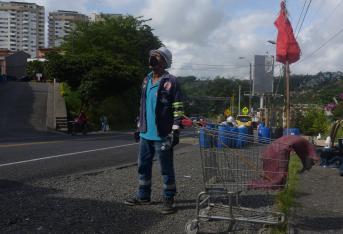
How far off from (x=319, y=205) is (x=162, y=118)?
8.41 feet

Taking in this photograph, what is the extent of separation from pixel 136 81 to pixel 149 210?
139ft

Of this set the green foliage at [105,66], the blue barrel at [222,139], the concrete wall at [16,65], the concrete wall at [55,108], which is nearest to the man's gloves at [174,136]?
the blue barrel at [222,139]

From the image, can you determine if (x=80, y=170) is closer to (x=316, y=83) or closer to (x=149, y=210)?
(x=149, y=210)

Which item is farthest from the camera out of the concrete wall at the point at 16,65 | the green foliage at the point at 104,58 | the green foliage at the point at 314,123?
the concrete wall at the point at 16,65

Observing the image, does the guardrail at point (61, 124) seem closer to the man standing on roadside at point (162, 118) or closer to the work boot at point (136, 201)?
the work boot at point (136, 201)

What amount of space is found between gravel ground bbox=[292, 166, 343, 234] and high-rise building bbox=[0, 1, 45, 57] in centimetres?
14111

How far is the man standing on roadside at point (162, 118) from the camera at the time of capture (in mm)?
6560

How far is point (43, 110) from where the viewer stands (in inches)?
1764

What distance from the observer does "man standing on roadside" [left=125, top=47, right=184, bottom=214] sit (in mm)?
6560

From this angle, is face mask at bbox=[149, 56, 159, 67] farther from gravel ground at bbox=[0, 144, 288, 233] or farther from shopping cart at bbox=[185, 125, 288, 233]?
gravel ground at bbox=[0, 144, 288, 233]

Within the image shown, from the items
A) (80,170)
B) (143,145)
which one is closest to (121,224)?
(143,145)

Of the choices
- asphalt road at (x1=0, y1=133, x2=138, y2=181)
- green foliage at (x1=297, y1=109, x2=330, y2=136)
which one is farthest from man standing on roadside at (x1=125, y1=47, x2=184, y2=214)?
green foliage at (x1=297, y1=109, x2=330, y2=136)

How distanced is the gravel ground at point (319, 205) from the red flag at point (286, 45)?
132 inches

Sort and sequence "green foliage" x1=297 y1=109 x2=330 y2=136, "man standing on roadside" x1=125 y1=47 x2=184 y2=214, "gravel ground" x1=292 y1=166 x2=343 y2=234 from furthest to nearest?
"green foliage" x1=297 y1=109 x2=330 y2=136, "man standing on roadside" x1=125 y1=47 x2=184 y2=214, "gravel ground" x1=292 y1=166 x2=343 y2=234
